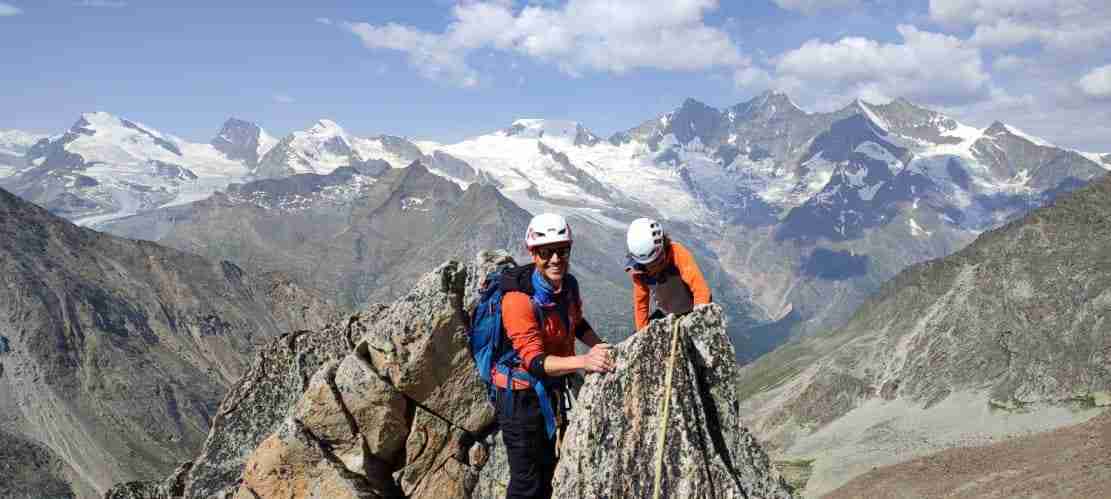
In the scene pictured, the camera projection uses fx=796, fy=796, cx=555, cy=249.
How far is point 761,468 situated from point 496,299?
5958 millimetres

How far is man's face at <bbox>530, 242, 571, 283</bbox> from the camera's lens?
13.7 metres

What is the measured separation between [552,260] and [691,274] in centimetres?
362

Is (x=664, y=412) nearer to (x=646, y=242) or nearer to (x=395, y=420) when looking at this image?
(x=646, y=242)

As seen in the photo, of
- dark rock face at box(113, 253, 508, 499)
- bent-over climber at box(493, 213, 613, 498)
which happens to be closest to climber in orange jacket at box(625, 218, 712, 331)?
bent-over climber at box(493, 213, 613, 498)

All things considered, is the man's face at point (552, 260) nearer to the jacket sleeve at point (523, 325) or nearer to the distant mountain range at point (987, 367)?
the jacket sleeve at point (523, 325)

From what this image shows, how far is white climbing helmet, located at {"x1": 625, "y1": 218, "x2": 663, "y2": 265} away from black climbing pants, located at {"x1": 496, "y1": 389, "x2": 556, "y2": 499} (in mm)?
3494

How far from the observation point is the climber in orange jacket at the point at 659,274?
15695mm

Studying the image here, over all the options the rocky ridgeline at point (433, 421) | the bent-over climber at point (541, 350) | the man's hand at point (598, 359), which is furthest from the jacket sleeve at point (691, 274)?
the man's hand at point (598, 359)

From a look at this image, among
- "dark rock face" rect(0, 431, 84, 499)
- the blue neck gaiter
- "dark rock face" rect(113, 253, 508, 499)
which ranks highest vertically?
the blue neck gaiter

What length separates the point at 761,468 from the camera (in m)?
15.1

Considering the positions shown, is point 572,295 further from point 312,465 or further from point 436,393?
point 312,465

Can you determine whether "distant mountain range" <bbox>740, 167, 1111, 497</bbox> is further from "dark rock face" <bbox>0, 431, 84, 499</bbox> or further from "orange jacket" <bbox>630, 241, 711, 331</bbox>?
"dark rock face" <bbox>0, 431, 84, 499</bbox>

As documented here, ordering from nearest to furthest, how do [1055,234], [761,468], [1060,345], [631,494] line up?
[631,494], [761,468], [1060,345], [1055,234]

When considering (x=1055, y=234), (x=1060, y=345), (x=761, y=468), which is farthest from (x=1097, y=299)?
(x=761, y=468)
